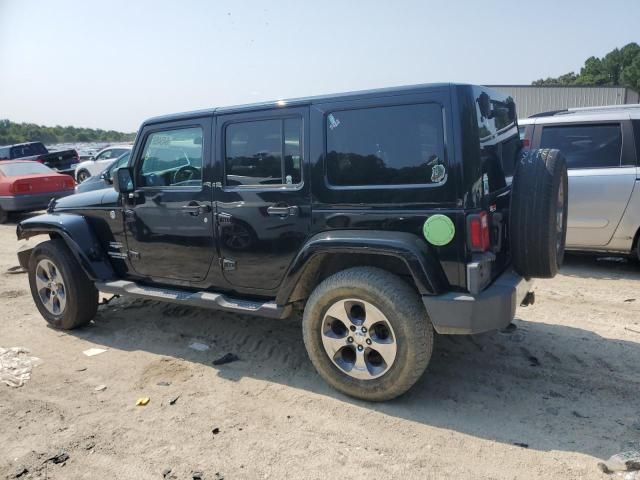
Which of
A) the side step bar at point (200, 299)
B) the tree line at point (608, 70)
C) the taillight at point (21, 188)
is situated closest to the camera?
the side step bar at point (200, 299)

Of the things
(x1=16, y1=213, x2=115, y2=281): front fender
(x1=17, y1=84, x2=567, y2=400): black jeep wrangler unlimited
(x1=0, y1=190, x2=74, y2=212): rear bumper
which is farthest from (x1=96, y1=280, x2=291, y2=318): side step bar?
(x1=0, y1=190, x2=74, y2=212): rear bumper

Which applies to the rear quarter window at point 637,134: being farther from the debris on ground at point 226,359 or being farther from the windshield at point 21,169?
the windshield at point 21,169

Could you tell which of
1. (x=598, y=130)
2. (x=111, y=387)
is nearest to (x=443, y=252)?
(x=111, y=387)

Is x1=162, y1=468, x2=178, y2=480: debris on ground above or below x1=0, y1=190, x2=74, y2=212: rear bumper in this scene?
below

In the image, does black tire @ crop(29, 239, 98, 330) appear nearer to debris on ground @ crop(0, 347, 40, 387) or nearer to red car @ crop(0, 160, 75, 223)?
debris on ground @ crop(0, 347, 40, 387)

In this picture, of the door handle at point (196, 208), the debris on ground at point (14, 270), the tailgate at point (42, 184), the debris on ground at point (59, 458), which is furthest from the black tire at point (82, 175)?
the debris on ground at point (59, 458)

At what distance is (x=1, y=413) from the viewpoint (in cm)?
353

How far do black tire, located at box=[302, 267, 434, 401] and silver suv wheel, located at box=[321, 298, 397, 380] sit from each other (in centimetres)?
3

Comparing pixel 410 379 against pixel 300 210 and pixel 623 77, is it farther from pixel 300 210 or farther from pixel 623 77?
pixel 623 77

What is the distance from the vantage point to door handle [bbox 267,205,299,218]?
3580mm

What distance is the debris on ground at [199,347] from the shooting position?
4.46 m

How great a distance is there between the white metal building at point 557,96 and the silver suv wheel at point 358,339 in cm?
2774

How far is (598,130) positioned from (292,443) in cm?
525

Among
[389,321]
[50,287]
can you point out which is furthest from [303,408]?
[50,287]
